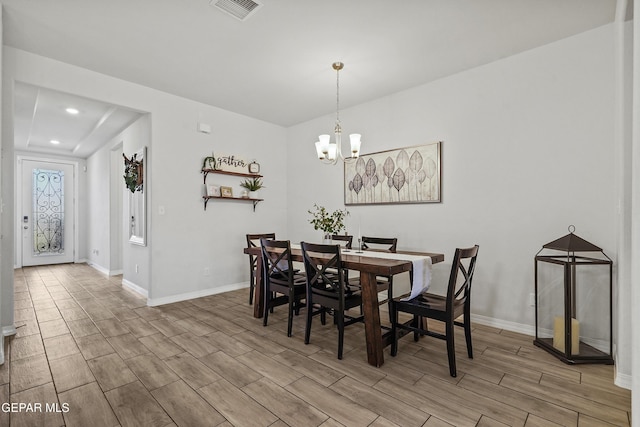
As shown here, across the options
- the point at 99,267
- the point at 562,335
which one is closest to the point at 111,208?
the point at 99,267

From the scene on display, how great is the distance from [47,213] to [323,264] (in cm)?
771

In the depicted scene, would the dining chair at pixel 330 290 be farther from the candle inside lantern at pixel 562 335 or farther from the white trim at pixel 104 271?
the white trim at pixel 104 271

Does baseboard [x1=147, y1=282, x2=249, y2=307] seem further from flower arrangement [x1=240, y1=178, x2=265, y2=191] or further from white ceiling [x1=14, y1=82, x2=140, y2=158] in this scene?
white ceiling [x1=14, y1=82, x2=140, y2=158]

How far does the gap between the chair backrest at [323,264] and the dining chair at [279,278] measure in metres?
0.22

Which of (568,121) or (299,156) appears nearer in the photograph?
(568,121)

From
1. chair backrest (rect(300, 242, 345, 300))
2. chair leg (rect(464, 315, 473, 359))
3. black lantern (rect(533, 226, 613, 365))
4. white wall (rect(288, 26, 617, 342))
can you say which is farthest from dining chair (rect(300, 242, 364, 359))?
black lantern (rect(533, 226, 613, 365))

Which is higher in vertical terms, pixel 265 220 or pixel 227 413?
pixel 265 220

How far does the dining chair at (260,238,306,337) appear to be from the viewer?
2.79m

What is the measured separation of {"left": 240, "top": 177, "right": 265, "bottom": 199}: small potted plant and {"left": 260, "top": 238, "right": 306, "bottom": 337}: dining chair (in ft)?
6.14

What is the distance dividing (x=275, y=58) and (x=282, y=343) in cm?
270

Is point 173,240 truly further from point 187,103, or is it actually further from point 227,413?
point 227,413

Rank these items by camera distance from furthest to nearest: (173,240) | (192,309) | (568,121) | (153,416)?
(173,240) → (192,309) → (568,121) → (153,416)

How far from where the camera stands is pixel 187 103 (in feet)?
13.4

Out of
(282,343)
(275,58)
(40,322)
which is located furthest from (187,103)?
(282,343)
